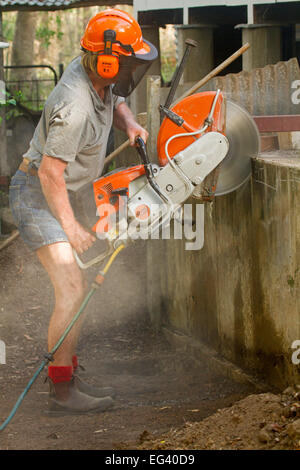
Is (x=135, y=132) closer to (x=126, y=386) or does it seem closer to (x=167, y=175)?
(x=167, y=175)

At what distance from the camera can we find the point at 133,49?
4129 mm

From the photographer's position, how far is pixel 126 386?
203 inches

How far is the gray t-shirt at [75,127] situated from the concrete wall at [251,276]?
41.1 inches

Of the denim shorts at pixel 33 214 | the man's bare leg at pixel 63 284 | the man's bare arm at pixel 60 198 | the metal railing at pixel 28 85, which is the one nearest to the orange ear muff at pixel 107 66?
the man's bare arm at pixel 60 198

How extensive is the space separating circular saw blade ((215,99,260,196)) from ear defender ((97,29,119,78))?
3.01 feet

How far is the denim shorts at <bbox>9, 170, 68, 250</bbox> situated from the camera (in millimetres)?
4355

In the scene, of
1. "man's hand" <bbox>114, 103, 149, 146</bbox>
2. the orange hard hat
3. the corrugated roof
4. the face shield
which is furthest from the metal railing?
the orange hard hat

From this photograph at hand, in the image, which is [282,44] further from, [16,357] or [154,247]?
[16,357]

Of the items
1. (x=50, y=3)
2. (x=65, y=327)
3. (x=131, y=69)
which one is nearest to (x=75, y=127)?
(x=131, y=69)

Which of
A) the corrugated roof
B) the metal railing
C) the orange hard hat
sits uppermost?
the corrugated roof

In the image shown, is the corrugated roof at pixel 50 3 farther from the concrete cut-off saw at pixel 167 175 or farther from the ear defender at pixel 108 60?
the ear defender at pixel 108 60

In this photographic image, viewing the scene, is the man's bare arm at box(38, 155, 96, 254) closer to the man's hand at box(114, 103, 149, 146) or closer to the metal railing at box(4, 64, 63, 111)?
the man's hand at box(114, 103, 149, 146)

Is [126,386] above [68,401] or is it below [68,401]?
below

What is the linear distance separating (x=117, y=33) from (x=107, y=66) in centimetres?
21
